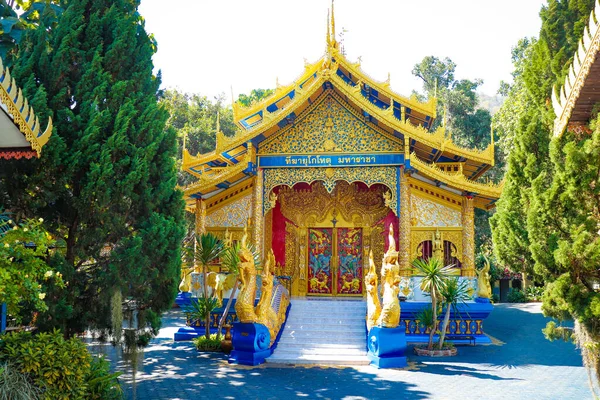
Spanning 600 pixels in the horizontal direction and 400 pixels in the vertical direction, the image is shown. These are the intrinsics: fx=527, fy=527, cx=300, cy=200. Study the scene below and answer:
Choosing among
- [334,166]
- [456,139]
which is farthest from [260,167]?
[456,139]

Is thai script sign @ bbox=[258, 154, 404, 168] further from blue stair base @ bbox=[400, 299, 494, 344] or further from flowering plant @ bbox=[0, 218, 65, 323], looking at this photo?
flowering plant @ bbox=[0, 218, 65, 323]

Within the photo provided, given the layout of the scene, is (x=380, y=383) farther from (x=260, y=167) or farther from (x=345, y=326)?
(x=260, y=167)

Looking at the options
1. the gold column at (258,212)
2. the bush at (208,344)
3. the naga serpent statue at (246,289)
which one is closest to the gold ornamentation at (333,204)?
the gold column at (258,212)

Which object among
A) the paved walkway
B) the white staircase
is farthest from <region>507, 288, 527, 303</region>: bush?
the white staircase

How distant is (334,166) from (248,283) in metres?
4.41

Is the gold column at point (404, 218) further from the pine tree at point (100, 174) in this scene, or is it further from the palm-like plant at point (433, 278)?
the pine tree at point (100, 174)

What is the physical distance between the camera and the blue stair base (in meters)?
12.7

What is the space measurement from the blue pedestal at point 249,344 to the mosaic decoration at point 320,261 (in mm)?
4961

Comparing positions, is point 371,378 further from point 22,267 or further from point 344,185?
point 344,185

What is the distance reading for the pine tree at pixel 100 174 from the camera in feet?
23.2

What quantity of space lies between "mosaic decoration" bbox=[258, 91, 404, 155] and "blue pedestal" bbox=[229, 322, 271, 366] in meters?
5.18

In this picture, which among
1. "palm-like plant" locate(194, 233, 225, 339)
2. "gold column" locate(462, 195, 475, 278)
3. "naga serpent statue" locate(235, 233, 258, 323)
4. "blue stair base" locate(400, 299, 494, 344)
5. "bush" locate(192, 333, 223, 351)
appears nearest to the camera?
"naga serpent statue" locate(235, 233, 258, 323)

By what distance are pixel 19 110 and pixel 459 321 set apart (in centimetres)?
1081

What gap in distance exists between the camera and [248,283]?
10.5 m
